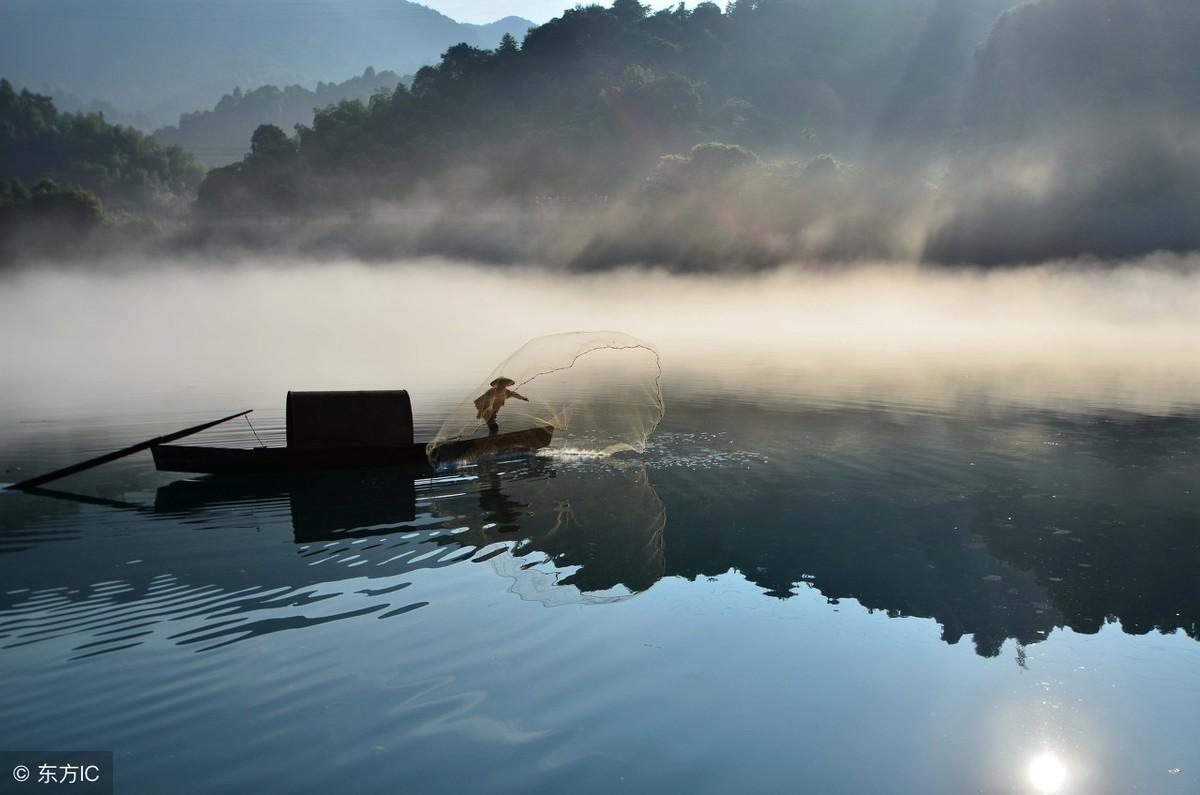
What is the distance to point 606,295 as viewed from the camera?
18412cm

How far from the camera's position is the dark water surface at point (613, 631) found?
12.6 meters

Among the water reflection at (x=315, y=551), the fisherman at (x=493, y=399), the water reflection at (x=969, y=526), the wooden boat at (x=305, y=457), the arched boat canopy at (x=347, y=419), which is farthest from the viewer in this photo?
the arched boat canopy at (x=347, y=419)

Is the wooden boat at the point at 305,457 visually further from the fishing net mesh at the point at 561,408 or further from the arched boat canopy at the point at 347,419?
the fishing net mesh at the point at 561,408

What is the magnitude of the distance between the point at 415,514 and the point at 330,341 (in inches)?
3451

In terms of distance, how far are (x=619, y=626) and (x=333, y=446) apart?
55.1ft

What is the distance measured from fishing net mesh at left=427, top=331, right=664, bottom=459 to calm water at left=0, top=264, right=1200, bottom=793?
2094mm

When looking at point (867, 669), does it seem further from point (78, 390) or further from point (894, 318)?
point (894, 318)

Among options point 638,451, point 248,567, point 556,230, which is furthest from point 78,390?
point 556,230

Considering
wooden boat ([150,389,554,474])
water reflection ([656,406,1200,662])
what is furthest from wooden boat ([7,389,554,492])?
water reflection ([656,406,1200,662])

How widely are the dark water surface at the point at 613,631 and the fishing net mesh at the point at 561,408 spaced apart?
8.51ft

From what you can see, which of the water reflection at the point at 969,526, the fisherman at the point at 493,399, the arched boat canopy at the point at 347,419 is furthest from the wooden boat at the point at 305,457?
the water reflection at the point at 969,526

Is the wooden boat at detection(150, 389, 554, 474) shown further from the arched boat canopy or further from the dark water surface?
the dark water surface

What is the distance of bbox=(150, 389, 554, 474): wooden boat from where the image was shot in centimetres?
2992

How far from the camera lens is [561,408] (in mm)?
40406
